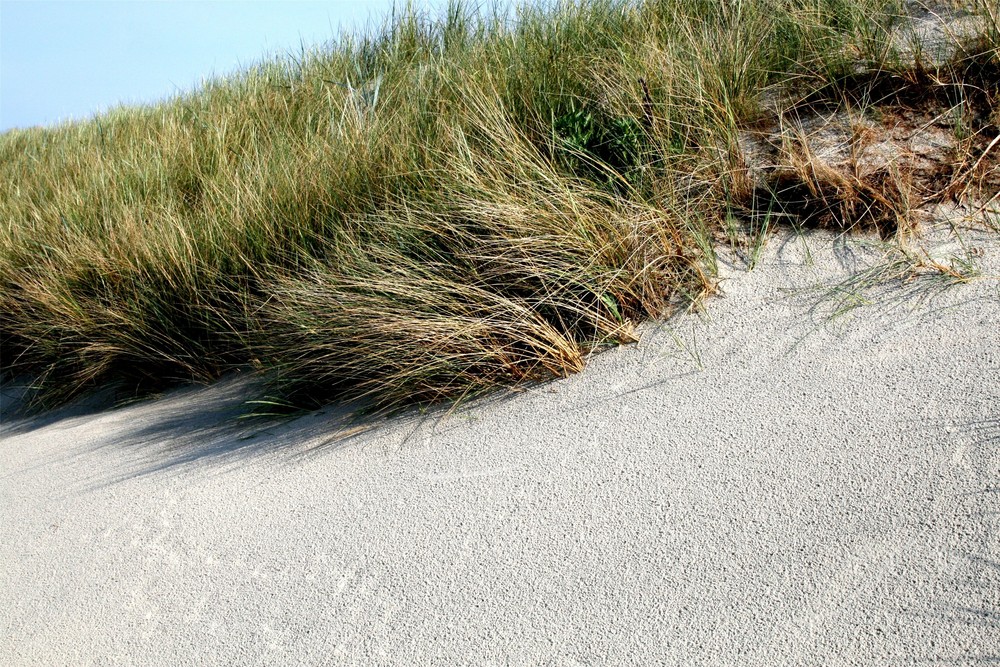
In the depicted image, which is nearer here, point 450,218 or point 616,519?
point 616,519

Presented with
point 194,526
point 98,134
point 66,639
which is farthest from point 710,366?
point 98,134

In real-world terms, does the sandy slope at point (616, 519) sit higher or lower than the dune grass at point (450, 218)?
lower

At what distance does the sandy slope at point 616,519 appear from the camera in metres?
2.13

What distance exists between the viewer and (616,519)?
253cm

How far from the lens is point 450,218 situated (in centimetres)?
356

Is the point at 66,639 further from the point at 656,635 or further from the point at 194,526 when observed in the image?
the point at 656,635

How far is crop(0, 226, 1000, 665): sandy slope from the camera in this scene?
6.98 feet

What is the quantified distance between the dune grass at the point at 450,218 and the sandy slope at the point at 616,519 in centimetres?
25

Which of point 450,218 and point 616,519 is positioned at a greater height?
point 450,218

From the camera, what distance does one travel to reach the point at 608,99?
4.04 metres

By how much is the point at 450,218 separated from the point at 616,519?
1.50 metres

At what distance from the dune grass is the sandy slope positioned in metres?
0.25

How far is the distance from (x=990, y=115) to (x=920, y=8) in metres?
1.04

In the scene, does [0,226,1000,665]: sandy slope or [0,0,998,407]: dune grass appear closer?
[0,226,1000,665]: sandy slope
